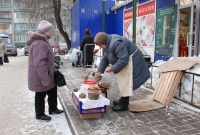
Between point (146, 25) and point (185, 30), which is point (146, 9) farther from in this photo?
point (185, 30)

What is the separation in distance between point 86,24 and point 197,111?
31.1 ft

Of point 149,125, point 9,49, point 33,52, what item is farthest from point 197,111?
point 9,49

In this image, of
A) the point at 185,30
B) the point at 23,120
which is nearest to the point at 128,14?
the point at 185,30

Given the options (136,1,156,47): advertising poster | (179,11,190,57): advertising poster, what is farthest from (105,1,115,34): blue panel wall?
(179,11,190,57): advertising poster

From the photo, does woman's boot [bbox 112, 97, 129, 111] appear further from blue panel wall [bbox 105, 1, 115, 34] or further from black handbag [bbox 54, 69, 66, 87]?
blue panel wall [bbox 105, 1, 115, 34]

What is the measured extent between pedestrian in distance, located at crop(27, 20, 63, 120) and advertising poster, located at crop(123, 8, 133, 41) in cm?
654

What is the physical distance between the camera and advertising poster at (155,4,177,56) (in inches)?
280

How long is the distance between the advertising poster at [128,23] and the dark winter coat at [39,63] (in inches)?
260

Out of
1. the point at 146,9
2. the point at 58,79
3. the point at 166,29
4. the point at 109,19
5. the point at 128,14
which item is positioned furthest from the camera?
the point at 109,19

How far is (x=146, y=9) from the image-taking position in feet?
28.0

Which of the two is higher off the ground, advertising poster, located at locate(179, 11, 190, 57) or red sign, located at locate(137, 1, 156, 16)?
red sign, located at locate(137, 1, 156, 16)

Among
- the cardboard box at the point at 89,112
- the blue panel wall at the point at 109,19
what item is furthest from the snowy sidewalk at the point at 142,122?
the blue panel wall at the point at 109,19

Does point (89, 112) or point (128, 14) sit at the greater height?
point (128, 14)

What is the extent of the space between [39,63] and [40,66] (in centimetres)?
5
